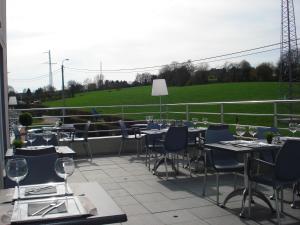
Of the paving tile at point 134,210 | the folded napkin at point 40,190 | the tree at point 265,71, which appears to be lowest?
the paving tile at point 134,210

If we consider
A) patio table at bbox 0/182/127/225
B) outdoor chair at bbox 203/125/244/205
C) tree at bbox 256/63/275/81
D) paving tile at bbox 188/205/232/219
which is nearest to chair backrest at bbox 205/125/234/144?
outdoor chair at bbox 203/125/244/205

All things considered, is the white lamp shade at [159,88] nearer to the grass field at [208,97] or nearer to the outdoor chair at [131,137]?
the outdoor chair at [131,137]

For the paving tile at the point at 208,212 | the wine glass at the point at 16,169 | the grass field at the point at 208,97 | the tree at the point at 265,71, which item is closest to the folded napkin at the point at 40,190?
the wine glass at the point at 16,169

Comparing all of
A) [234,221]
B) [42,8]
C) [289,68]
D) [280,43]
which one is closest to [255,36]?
[280,43]

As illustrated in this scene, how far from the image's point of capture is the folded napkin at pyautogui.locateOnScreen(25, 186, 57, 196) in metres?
2.30

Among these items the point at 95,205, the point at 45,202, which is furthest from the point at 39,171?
the point at 95,205

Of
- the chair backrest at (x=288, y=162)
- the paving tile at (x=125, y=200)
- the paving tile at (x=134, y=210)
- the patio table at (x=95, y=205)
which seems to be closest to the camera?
the patio table at (x=95, y=205)

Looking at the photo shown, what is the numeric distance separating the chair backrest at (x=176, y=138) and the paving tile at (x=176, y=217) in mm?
1941

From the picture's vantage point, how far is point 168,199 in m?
5.07

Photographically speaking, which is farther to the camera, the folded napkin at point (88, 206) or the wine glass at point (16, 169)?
the wine glass at point (16, 169)

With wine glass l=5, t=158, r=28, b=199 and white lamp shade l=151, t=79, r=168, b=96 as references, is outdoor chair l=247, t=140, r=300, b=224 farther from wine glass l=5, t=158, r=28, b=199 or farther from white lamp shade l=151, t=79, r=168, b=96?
white lamp shade l=151, t=79, r=168, b=96

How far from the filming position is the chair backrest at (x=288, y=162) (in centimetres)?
371

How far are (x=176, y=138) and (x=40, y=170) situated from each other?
3.23 meters

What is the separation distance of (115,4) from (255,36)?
39.5 ft
